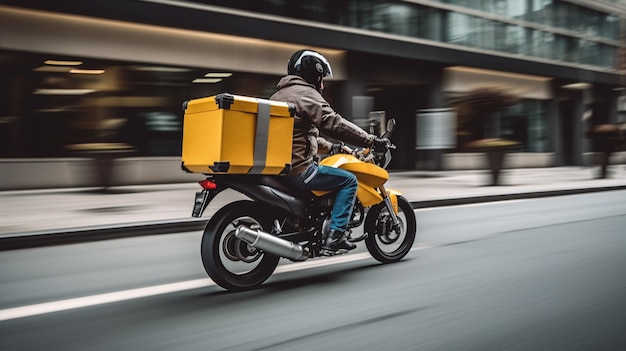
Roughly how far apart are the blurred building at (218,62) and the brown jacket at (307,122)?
8445 millimetres

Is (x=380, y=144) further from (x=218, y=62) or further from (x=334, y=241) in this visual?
(x=218, y=62)

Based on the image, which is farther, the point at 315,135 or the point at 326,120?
the point at 315,135

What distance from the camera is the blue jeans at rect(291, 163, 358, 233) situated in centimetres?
464

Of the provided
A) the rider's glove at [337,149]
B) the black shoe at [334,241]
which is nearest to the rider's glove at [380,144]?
the rider's glove at [337,149]

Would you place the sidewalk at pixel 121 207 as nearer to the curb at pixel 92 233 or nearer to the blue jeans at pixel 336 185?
the curb at pixel 92 233

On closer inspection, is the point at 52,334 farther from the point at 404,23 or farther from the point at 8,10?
the point at 404,23

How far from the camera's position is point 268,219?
15.0ft

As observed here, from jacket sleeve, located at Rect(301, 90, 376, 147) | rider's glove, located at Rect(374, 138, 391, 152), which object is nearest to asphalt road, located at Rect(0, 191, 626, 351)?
rider's glove, located at Rect(374, 138, 391, 152)

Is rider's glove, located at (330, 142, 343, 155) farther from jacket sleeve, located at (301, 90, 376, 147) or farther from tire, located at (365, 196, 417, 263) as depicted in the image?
tire, located at (365, 196, 417, 263)

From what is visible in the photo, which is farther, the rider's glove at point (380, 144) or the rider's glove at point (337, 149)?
the rider's glove at point (337, 149)

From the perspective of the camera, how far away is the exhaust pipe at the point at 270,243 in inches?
168

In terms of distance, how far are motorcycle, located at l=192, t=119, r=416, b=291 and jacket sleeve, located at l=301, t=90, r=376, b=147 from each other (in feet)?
0.84

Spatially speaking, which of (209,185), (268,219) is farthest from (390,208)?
(209,185)

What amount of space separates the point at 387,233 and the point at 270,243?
149 centimetres
